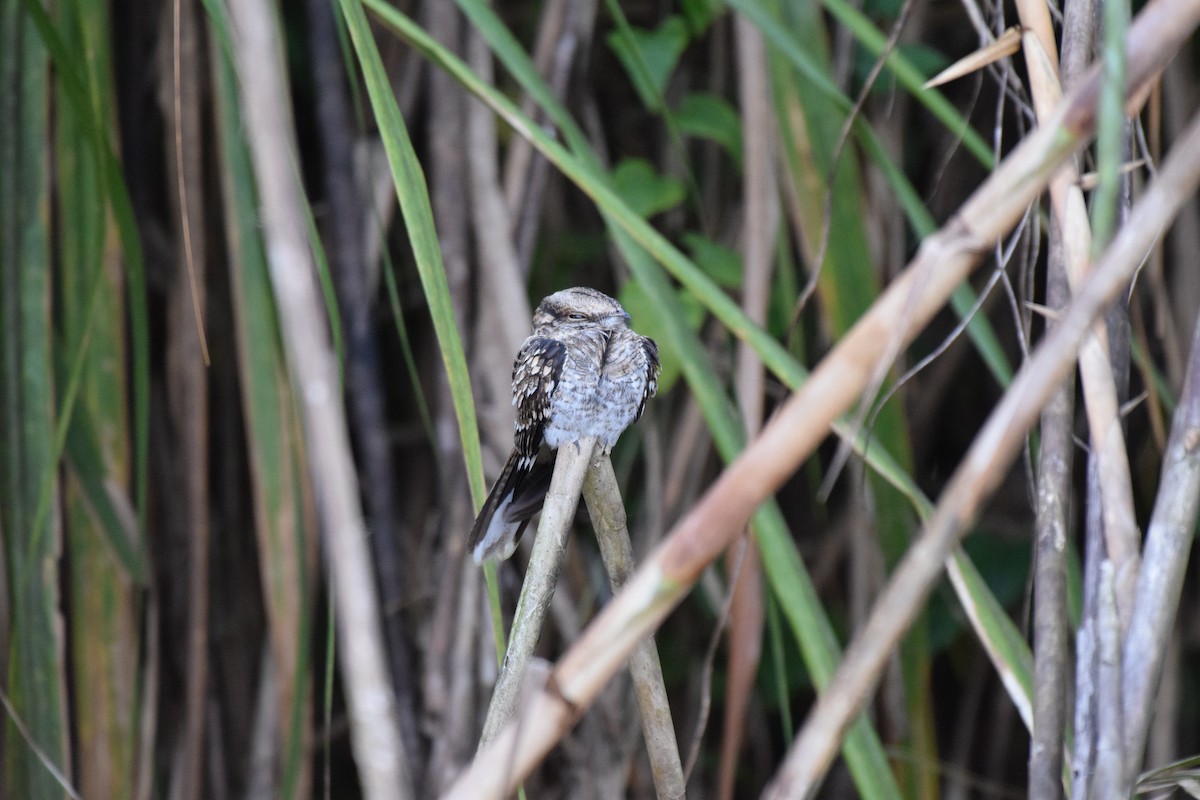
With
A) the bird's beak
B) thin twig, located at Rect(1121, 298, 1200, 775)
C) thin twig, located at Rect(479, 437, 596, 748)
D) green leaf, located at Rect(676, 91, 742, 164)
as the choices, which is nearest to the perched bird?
the bird's beak

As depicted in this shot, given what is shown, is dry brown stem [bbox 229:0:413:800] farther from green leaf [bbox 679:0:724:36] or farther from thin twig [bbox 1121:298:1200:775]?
green leaf [bbox 679:0:724:36]

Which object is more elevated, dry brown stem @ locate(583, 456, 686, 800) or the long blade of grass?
the long blade of grass

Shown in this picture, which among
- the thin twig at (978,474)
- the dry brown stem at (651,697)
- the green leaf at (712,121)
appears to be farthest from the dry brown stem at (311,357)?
the green leaf at (712,121)

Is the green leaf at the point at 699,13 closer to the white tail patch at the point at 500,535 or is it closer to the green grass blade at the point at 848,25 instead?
the green grass blade at the point at 848,25

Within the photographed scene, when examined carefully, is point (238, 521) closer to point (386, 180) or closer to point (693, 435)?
point (386, 180)

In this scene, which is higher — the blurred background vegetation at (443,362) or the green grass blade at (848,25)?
the green grass blade at (848,25)

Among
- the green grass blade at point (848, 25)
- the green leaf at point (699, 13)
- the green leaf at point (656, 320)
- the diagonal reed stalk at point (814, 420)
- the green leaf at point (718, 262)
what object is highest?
the green leaf at point (699, 13)

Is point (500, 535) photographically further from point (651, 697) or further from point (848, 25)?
point (848, 25)
